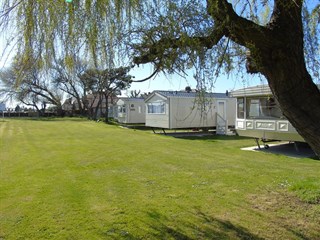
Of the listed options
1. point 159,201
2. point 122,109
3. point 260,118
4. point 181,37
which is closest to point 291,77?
point 181,37

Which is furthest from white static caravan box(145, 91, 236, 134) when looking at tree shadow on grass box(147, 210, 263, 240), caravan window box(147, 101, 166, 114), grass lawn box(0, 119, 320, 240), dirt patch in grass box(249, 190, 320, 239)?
tree shadow on grass box(147, 210, 263, 240)

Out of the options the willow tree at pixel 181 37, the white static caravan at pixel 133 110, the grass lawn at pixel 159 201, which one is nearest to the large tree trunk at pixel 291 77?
the willow tree at pixel 181 37

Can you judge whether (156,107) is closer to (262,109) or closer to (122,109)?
(262,109)

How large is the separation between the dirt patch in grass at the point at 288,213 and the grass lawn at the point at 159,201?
0.01 meters

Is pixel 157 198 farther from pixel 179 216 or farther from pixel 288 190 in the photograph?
pixel 288 190

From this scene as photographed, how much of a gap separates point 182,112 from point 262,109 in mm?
9082

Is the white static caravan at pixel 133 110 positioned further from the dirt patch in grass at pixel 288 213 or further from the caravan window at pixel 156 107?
the dirt patch in grass at pixel 288 213

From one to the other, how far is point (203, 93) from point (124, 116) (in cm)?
3207

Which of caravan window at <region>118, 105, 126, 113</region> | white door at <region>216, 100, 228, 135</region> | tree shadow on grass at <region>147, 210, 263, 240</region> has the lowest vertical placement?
tree shadow on grass at <region>147, 210, 263, 240</region>

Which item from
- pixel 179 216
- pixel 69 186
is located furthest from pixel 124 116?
pixel 179 216

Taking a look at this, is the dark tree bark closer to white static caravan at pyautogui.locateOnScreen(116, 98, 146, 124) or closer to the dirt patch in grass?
the dirt patch in grass

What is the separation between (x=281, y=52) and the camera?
2.89 meters

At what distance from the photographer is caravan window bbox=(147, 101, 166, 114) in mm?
23081

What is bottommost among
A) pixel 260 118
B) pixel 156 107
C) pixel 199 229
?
pixel 199 229
